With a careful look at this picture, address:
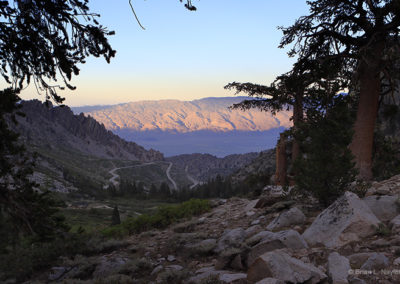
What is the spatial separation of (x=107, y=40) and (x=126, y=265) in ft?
19.0

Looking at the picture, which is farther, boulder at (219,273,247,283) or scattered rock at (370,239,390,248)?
scattered rock at (370,239,390,248)

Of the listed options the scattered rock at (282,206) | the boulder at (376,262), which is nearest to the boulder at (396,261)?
the boulder at (376,262)

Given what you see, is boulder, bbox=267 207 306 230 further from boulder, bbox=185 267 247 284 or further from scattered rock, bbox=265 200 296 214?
boulder, bbox=185 267 247 284

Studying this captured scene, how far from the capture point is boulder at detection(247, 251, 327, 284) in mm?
5141

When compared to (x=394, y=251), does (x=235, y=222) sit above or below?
below

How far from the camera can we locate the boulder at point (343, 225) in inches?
280

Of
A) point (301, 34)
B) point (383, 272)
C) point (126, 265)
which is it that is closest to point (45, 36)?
point (126, 265)

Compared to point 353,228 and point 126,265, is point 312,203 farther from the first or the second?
point 126,265

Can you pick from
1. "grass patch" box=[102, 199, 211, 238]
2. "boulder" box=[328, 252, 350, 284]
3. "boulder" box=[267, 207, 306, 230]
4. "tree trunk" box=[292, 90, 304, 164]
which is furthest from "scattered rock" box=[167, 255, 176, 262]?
"tree trunk" box=[292, 90, 304, 164]

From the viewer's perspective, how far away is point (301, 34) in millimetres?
13766

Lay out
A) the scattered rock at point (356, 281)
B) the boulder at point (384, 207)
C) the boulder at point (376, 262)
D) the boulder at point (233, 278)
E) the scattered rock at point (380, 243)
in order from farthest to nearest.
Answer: the boulder at point (384, 207), the scattered rock at point (380, 243), the boulder at point (233, 278), the boulder at point (376, 262), the scattered rock at point (356, 281)

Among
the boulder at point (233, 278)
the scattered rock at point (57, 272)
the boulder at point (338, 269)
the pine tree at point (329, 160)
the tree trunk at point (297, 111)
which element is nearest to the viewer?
the boulder at point (338, 269)

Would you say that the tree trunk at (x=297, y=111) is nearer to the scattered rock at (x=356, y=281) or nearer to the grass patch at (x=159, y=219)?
the grass patch at (x=159, y=219)

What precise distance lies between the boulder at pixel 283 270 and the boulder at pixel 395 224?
2.84 metres
